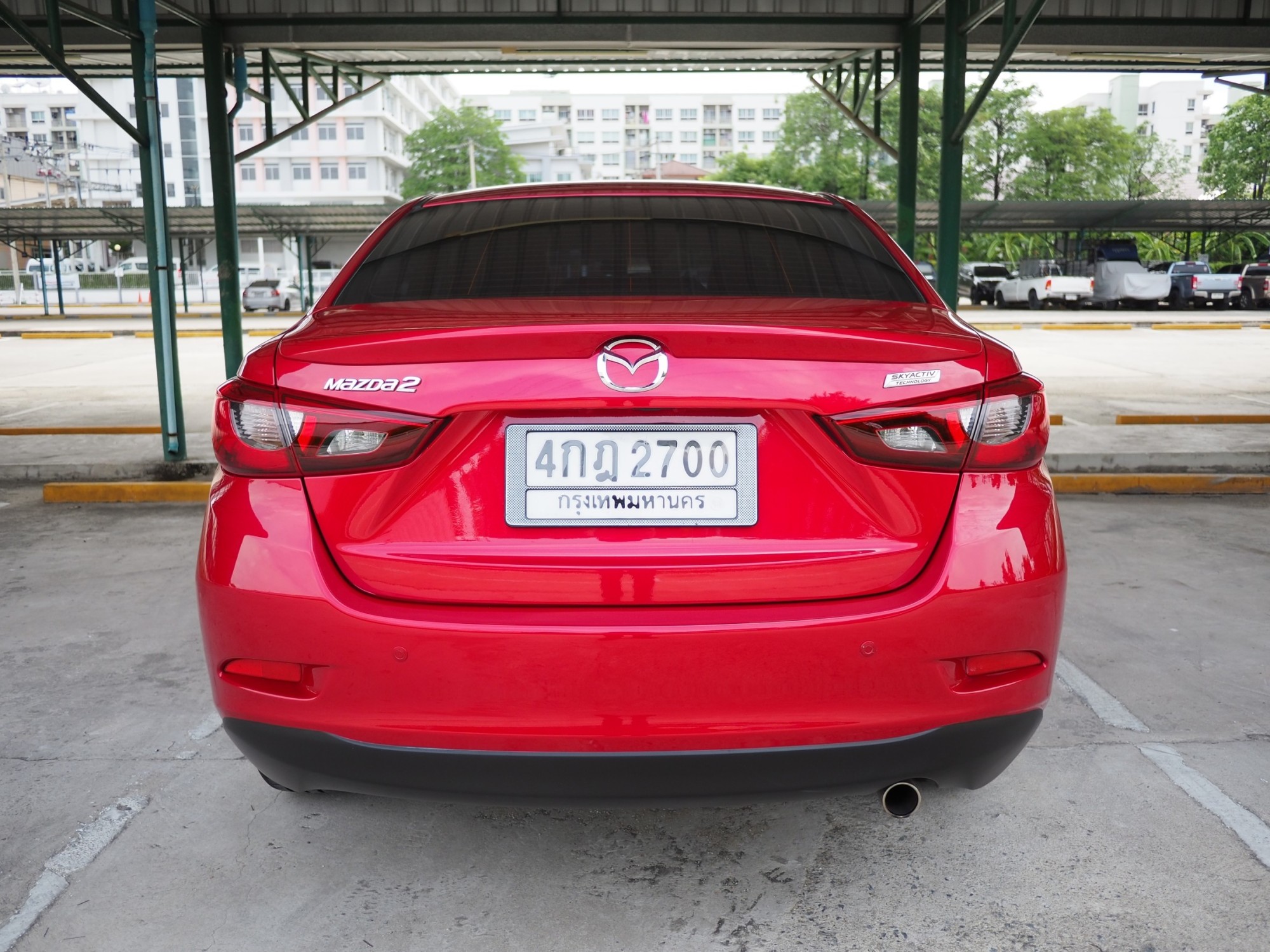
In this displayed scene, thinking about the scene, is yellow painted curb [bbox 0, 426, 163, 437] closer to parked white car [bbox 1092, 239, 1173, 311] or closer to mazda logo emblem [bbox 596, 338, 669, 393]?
mazda logo emblem [bbox 596, 338, 669, 393]

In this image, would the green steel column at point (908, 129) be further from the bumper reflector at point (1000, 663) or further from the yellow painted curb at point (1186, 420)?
the bumper reflector at point (1000, 663)

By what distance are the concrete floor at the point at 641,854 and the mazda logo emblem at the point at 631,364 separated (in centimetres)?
112

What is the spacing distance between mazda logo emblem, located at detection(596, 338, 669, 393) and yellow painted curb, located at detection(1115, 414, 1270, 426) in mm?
8379

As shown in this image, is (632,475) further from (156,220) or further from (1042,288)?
(1042,288)

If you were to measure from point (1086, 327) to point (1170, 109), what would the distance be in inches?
3531

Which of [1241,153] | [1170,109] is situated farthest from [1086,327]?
[1170,109]

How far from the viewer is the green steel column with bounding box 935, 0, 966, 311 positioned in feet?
30.0

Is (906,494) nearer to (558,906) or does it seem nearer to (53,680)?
(558,906)

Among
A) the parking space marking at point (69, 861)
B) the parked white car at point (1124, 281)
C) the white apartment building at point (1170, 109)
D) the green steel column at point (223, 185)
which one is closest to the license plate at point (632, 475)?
the parking space marking at point (69, 861)

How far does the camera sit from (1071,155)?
51.3m

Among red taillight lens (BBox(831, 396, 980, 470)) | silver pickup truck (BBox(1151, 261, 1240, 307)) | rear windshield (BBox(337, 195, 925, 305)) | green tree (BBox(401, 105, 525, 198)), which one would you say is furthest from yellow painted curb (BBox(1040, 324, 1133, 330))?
green tree (BBox(401, 105, 525, 198))

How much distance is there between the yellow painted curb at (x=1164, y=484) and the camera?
728cm

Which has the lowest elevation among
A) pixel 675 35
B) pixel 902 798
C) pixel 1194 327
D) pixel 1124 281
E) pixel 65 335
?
pixel 902 798

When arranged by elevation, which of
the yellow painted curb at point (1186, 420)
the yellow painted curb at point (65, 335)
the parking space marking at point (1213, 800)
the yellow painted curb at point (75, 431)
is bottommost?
the parking space marking at point (1213, 800)
